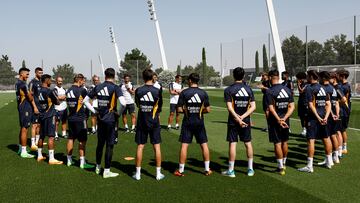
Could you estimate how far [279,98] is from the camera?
6484mm

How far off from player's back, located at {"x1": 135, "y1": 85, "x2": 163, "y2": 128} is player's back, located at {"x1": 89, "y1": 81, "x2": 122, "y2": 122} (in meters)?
0.48

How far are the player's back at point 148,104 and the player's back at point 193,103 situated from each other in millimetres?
478

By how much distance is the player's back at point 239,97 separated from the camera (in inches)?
246

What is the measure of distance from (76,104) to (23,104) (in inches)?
72.8

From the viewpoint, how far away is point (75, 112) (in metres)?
7.27

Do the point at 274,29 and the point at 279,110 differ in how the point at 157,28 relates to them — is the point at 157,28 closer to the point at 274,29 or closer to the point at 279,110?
the point at 274,29

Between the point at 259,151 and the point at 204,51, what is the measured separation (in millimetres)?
67745

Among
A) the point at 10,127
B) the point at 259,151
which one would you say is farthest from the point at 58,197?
the point at 10,127

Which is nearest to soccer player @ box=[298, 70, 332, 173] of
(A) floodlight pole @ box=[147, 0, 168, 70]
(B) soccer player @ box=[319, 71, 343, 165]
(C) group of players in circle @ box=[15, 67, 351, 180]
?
(C) group of players in circle @ box=[15, 67, 351, 180]

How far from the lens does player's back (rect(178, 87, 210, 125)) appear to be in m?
6.27

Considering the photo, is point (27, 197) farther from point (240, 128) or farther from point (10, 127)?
point (10, 127)

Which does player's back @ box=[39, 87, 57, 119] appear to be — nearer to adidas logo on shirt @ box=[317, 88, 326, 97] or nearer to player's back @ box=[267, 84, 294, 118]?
player's back @ box=[267, 84, 294, 118]

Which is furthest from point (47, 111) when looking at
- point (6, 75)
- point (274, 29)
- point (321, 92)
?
point (6, 75)

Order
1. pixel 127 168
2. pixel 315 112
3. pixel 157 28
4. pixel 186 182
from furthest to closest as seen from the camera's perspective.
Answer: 1. pixel 157 28
2. pixel 127 168
3. pixel 315 112
4. pixel 186 182
